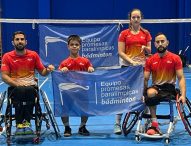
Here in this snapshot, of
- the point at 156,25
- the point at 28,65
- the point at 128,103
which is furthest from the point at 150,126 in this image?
the point at 156,25

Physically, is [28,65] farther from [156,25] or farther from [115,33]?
[156,25]

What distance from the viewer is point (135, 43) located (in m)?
6.47

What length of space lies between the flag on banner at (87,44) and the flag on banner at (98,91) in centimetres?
438

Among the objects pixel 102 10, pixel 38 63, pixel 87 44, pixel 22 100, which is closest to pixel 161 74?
pixel 38 63

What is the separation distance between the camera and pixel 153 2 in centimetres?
1650

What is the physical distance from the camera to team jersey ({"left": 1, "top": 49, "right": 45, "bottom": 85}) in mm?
6070

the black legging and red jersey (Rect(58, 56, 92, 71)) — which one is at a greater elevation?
red jersey (Rect(58, 56, 92, 71))

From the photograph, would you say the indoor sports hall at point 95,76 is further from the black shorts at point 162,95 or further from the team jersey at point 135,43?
the team jersey at point 135,43

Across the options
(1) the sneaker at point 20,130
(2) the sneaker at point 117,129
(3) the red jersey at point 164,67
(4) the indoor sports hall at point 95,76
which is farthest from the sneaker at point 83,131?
(3) the red jersey at point 164,67

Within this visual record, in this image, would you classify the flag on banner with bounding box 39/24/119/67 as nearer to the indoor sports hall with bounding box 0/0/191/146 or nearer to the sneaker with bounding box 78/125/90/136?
the indoor sports hall with bounding box 0/0/191/146

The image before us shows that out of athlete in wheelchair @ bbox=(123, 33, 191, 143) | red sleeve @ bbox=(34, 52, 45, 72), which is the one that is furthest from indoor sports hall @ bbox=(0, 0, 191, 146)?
red sleeve @ bbox=(34, 52, 45, 72)

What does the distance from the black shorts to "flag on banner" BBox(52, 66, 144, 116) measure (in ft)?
0.94

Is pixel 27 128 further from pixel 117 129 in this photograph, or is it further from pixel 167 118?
pixel 167 118

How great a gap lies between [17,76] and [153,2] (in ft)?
37.0
